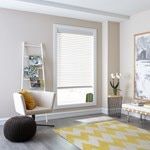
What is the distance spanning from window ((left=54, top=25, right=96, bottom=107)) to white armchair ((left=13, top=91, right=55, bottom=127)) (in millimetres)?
778

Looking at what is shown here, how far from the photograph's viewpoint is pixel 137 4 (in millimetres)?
4637

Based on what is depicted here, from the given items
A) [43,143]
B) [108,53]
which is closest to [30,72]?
[43,143]

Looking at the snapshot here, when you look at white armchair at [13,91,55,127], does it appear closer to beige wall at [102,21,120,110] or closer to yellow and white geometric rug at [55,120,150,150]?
yellow and white geometric rug at [55,120,150,150]

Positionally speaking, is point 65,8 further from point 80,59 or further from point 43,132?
point 43,132

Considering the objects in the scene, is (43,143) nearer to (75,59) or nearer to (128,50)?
(75,59)

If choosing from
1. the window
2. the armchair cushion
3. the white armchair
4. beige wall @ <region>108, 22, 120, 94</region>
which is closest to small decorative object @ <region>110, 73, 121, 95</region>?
beige wall @ <region>108, 22, 120, 94</region>

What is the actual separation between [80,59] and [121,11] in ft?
5.15

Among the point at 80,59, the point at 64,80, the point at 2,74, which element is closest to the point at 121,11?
the point at 80,59

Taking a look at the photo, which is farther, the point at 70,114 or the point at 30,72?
the point at 70,114

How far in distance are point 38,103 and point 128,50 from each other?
2766 millimetres

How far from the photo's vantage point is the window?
531 cm

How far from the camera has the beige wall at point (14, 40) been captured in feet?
15.2

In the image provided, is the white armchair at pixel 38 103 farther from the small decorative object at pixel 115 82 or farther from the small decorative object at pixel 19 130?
the small decorative object at pixel 115 82

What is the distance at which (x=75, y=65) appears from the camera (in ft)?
18.1
